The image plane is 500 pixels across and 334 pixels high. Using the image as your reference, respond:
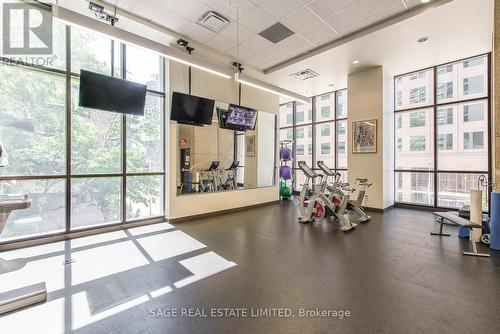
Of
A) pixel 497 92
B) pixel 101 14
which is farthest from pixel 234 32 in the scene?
pixel 497 92

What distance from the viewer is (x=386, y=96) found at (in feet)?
20.8

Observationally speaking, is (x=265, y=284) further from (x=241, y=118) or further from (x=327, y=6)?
(x=241, y=118)

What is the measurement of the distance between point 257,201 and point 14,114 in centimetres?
558

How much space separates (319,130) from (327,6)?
200 inches

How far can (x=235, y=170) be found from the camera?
6.60 meters

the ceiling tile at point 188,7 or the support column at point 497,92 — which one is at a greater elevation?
the ceiling tile at point 188,7

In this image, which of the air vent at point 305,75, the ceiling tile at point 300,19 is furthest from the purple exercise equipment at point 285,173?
the ceiling tile at point 300,19

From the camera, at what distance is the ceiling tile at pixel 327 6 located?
150 inches

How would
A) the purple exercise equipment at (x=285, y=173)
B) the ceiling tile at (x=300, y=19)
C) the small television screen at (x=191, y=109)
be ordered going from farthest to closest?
1. the purple exercise equipment at (x=285, y=173)
2. the small television screen at (x=191, y=109)
3. the ceiling tile at (x=300, y=19)

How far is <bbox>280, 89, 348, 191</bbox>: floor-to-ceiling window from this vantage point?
26.4 ft

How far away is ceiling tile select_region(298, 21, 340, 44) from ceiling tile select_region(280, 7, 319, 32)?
142 mm

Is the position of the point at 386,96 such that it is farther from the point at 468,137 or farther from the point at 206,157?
the point at 206,157

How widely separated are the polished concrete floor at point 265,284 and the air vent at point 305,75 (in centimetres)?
449

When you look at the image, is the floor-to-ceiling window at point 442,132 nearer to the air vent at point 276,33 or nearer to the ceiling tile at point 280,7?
the air vent at point 276,33
